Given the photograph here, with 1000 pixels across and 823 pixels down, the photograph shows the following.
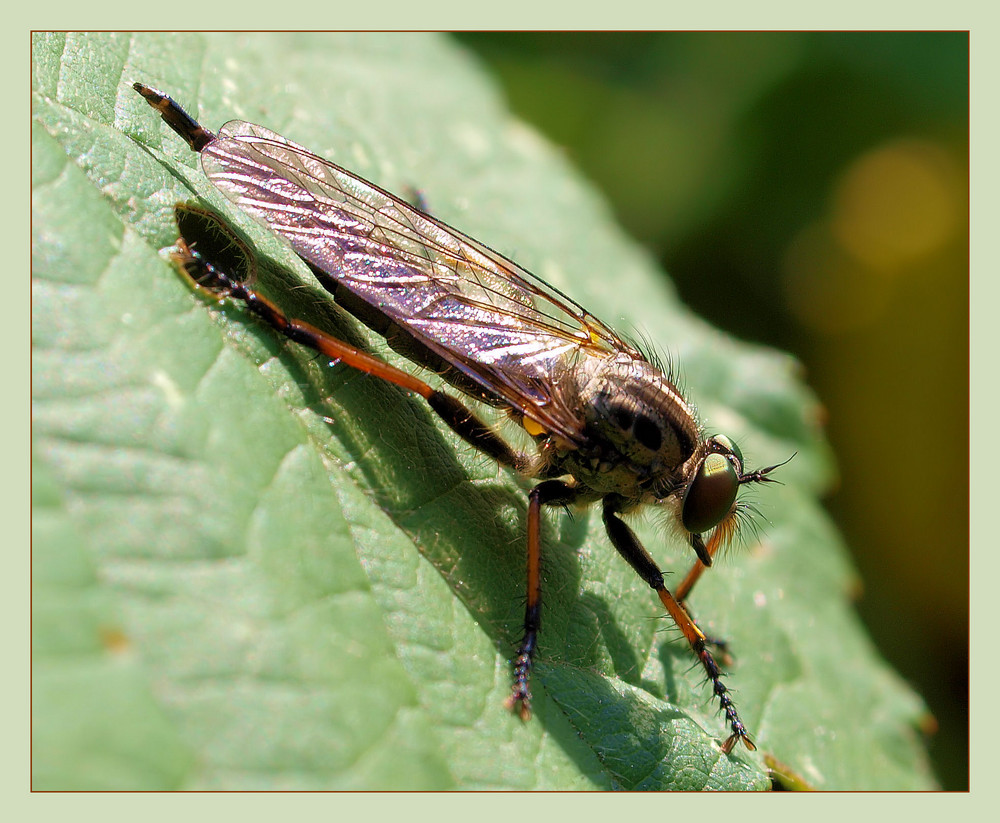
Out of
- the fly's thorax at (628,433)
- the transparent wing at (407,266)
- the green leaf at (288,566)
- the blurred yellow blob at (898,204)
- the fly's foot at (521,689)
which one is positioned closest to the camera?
the green leaf at (288,566)

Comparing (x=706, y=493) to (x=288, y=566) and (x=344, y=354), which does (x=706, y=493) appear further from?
(x=288, y=566)

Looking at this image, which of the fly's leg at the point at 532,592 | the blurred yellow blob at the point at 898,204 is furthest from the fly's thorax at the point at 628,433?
the blurred yellow blob at the point at 898,204

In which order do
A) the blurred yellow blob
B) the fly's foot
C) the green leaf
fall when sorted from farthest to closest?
1. the blurred yellow blob
2. the fly's foot
3. the green leaf

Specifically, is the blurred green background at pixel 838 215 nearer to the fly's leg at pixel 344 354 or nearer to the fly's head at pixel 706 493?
the fly's head at pixel 706 493

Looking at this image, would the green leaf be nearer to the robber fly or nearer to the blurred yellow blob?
the robber fly

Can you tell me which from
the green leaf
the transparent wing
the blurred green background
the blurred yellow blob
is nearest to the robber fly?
the transparent wing

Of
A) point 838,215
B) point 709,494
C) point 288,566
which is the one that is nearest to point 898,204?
point 838,215
